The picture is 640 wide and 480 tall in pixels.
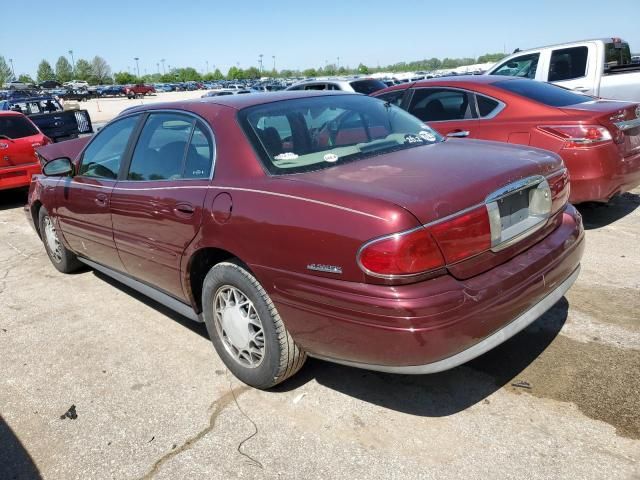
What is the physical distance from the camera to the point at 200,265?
320 cm

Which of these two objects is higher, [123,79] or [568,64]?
[123,79]

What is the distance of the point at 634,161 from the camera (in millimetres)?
5172

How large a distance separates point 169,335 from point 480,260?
2329mm

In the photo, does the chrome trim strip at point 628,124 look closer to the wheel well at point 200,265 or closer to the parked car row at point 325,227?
the parked car row at point 325,227

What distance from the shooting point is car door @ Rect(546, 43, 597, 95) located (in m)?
A: 8.27

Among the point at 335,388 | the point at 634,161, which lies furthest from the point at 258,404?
the point at 634,161

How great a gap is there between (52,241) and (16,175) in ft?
13.7

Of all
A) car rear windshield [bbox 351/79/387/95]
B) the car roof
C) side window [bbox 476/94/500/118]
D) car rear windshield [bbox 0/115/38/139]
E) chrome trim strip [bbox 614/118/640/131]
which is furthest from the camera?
car rear windshield [bbox 351/79/387/95]

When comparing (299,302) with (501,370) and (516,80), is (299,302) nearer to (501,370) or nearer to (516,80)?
(501,370)

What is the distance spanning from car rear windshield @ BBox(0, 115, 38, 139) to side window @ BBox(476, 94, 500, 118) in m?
7.42

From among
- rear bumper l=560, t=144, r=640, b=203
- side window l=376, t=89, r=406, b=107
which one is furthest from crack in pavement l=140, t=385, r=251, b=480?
side window l=376, t=89, r=406, b=107

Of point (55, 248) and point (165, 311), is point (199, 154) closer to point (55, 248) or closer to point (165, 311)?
point (165, 311)

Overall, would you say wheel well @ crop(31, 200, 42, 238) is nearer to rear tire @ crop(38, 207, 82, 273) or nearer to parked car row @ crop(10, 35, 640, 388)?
→ rear tire @ crop(38, 207, 82, 273)

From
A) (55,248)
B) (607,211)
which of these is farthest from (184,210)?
(607,211)
